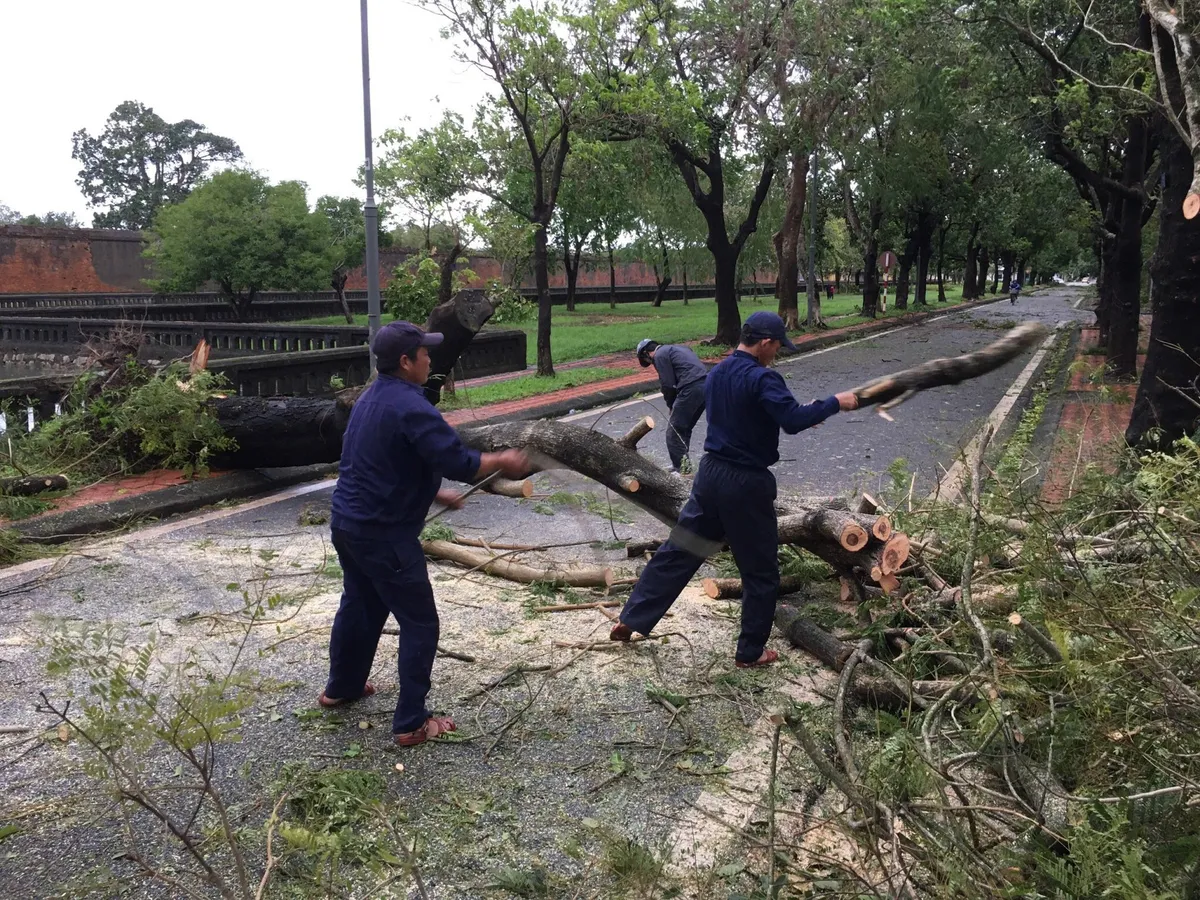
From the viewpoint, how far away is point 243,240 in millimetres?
31969

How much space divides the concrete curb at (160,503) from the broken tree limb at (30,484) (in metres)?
0.63

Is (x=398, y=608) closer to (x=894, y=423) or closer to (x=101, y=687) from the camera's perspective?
(x=101, y=687)

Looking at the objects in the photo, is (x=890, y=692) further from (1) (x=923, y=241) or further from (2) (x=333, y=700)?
(1) (x=923, y=241)

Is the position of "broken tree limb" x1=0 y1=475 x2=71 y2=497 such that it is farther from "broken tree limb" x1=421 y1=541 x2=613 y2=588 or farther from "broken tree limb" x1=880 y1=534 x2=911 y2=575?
"broken tree limb" x1=880 y1=534 x2=911 y2=575

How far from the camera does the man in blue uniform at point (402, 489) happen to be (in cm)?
393

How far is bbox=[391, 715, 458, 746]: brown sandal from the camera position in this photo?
3980mm

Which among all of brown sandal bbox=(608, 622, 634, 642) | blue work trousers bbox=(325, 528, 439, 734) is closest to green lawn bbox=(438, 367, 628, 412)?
brown sandal bbox=(608, 622, 634, 642)

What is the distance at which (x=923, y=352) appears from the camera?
21.5 meters

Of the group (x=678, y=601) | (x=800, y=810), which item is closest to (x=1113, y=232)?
(x=678, y=601)

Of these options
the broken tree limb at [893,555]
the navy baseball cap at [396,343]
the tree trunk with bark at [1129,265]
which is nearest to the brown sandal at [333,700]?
the navy baseball cap at [396,343]

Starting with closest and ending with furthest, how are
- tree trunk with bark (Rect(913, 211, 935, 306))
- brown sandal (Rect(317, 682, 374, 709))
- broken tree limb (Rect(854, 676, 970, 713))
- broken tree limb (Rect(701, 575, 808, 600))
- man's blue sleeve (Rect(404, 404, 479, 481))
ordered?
1. man's blue sleeve (Rect(404, 404, 479, 481))
2. broken tree limb (Rect(854, 676, 970, 713))
3. brown sandal (Rect(317, 682, 374, 709))
4. broken tree limb (Rect(701, 575, 808, 600))
5. tree trunk with bark (Rect(913, 211, 935, 306))

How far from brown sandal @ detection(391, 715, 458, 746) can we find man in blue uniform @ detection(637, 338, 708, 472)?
4.73m

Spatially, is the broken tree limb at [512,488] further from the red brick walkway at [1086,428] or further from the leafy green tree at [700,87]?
the leafy green tree at [700,87]

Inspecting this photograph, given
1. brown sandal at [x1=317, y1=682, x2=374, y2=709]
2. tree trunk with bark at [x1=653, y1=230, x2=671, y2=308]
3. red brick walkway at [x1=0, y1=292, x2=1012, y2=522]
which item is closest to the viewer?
brown sandal at [x1=317, y1=682, x2=374, y2=709]
